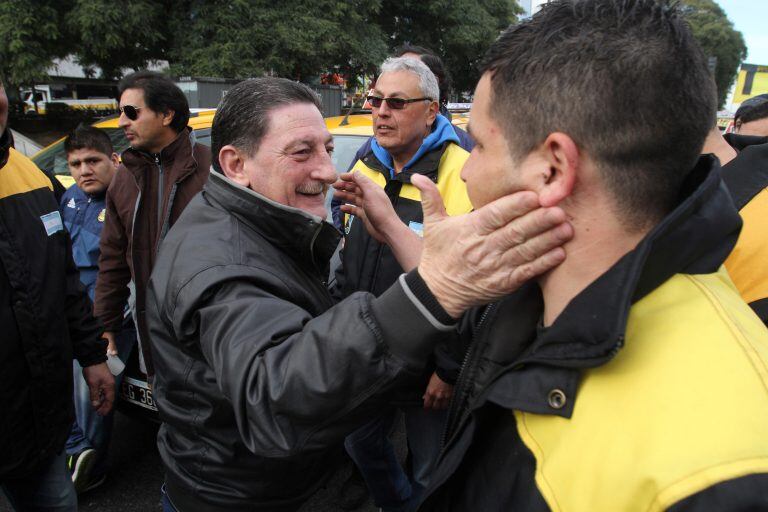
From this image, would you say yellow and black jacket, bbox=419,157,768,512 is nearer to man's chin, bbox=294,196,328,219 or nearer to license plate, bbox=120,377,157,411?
man's chin, bbox=294,196,328,219

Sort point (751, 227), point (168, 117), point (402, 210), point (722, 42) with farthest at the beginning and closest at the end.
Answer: point (722, 42)
point (168, 117)
point (402, 210)
point (751, 227)

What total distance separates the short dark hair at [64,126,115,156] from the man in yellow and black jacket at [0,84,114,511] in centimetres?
147

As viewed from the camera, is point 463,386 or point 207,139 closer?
point 463,386

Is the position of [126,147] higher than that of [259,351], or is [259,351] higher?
[259,351]

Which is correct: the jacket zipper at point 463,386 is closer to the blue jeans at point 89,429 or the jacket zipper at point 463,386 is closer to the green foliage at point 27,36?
Answer: the blue jeans at point 89,429

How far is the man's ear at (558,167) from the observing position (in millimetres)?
950

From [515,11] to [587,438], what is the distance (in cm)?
3131

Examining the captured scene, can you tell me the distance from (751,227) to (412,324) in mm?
1208

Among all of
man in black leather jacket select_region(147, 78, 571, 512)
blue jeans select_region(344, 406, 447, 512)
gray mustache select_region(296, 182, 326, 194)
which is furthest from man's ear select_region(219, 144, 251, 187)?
blue jeans select_region(344, 406, 447, 512)

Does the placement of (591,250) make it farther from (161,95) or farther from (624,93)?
(161,95)

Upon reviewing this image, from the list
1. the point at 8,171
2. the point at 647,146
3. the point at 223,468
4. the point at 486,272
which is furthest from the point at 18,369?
the point at 647,146

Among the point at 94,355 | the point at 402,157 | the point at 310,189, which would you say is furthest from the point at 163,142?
the point at 310,189

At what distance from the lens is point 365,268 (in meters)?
2.54

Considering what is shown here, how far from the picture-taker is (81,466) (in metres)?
2.94
